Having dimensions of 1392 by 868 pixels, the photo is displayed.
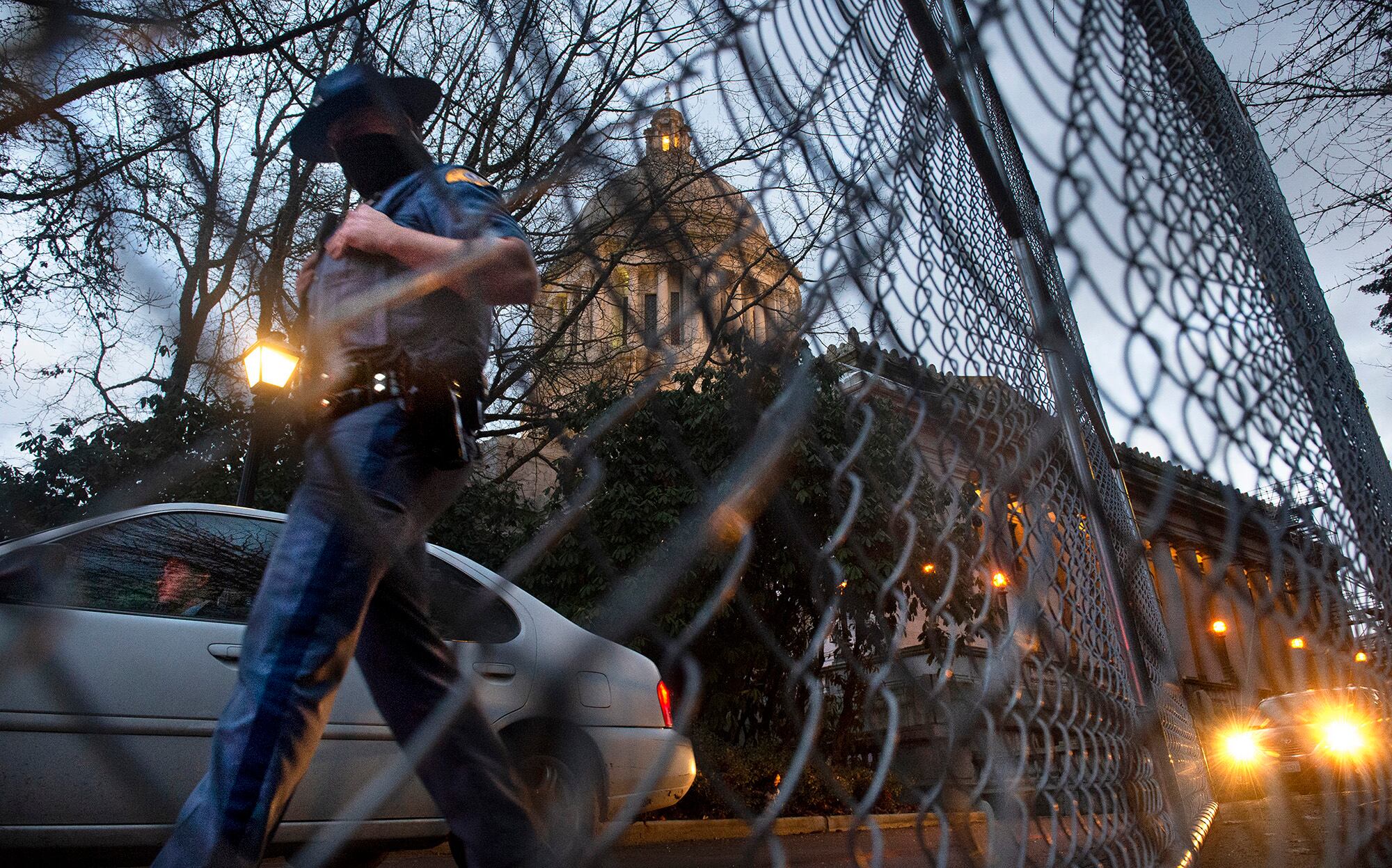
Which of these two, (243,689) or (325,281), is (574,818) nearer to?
(243,689)

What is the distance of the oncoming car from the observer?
1.13m

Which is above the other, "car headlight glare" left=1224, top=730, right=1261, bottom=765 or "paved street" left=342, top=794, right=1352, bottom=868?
"car headlight glare" left=1224, top=730, right=1261, bottom=765

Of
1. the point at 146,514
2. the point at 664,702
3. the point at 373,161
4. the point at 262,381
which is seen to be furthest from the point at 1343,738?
the point at 262,381

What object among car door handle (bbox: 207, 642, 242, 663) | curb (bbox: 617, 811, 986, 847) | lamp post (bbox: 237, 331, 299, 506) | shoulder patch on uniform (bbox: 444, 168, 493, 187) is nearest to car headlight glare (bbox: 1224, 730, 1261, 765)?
shoulder patch on uniform (bbox: 444, 168, 493, 187)

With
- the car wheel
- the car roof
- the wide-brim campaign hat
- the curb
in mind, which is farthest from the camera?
the curb

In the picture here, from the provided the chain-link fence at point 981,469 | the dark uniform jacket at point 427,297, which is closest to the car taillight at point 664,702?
the chain-link fence at point 981,469

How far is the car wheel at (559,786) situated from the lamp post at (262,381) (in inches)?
116

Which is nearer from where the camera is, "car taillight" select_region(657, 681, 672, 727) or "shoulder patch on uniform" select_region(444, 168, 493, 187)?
"shoulder patch on uniform" select_region(444, 168, 493, 187)

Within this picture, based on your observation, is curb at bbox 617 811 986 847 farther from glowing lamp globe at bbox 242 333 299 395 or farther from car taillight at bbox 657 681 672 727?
glowing lamp globe at bbox 242 333 299 395

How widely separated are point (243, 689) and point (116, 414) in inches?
337

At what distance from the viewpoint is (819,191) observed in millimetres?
1163

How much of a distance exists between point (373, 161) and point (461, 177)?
1.01ft

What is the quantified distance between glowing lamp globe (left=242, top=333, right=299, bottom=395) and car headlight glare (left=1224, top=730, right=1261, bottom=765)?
4.81 meters

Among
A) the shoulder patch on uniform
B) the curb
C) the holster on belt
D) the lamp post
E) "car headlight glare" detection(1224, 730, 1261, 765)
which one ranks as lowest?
the curb
